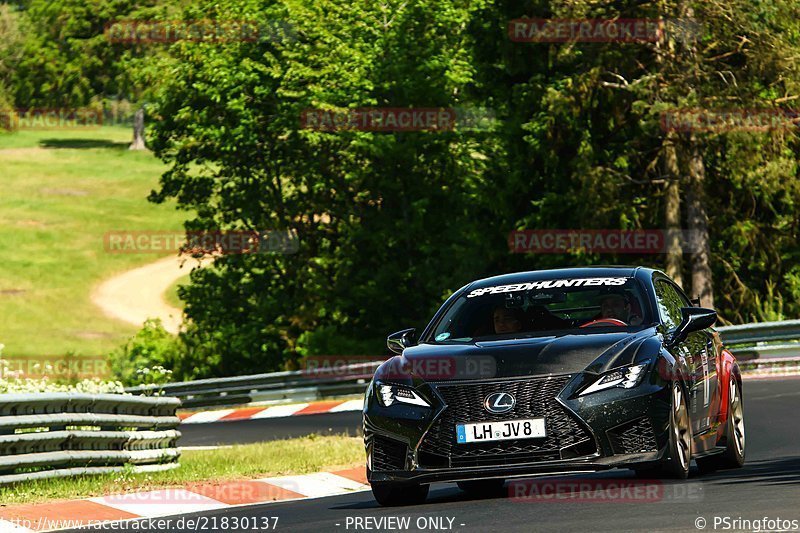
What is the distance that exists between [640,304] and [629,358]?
110 centimetres

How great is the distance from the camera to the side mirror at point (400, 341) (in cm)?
1125

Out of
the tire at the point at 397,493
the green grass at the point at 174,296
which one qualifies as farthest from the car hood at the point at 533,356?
the green grass at the point at 174,296

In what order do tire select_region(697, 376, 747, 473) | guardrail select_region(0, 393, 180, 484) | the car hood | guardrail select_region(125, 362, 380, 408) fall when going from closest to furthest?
the car hood < tire select_region(697, 376, 747, 473) < guardrail select_region(0, 393, 180, 484) < guardrail select_region(125, 362, 380, 408)

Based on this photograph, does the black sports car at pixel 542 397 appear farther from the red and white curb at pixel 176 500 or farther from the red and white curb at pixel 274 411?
the red and white curb at pixel 274 411

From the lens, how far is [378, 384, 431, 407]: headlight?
1034cm

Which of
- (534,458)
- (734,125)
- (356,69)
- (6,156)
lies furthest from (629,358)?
(6,156)

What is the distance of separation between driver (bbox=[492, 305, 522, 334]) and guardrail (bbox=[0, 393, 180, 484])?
13.0 feet

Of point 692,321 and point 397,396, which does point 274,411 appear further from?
point 397,396

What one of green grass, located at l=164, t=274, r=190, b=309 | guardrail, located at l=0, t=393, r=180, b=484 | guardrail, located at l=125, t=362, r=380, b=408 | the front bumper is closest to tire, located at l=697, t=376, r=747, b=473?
the front bumper

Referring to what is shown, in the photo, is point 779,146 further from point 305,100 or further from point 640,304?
point 640,304

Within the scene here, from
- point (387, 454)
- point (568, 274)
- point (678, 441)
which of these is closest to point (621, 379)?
point (678, 441)

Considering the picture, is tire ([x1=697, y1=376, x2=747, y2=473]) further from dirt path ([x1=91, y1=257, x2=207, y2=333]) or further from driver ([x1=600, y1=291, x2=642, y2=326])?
dirt path ([x1=91, y1=257, x2=207, y2=333])

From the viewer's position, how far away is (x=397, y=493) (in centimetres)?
1094

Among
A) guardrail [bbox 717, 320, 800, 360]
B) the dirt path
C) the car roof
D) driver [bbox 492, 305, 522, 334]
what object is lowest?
the dirt path
